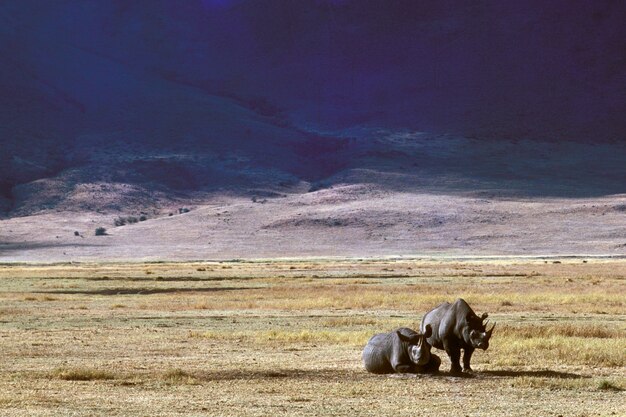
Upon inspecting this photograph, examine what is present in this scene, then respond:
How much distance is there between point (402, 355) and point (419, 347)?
0.38m

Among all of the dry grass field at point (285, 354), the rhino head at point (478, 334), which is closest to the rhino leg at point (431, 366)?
the dry grass field at point (285, 354)

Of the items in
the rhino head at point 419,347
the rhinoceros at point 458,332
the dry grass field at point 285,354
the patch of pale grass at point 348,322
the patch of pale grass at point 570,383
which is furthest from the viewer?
the patch of pale grass at point 348,322

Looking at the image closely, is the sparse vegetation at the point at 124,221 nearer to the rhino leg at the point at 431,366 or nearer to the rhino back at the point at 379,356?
the rhino back at the point at 379,356

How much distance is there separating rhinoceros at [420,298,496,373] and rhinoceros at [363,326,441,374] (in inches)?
12.5

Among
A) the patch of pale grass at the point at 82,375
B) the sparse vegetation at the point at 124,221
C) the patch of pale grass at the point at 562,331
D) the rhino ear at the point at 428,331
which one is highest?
the sparse vegetation at the point at 124,221

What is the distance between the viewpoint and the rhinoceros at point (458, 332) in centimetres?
2225

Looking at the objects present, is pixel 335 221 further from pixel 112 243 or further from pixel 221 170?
pixel 221 170

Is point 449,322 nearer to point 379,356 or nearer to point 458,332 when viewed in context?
point 458,332

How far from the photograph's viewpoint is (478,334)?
2220 centimetres

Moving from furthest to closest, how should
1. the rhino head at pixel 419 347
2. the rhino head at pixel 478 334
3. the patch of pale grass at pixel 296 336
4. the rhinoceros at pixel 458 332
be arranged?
the patch of pale grass at pixel 296 336 < the rhinoceros at pixel 458 332 < the rhino head at pixel 419 347 < the rhino head at pixel 478 334

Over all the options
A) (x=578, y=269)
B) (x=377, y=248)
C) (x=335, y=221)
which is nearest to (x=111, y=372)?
(x=578, y=269)

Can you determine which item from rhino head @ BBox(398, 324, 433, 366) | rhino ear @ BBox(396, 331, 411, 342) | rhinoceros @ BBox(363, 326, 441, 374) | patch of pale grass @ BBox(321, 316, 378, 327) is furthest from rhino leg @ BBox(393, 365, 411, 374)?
patch of pale grass @ BBox(321, 316, 378, 327)

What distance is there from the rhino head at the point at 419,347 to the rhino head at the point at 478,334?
75cm

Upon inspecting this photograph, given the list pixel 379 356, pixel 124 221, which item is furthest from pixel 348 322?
pixel 124 221
